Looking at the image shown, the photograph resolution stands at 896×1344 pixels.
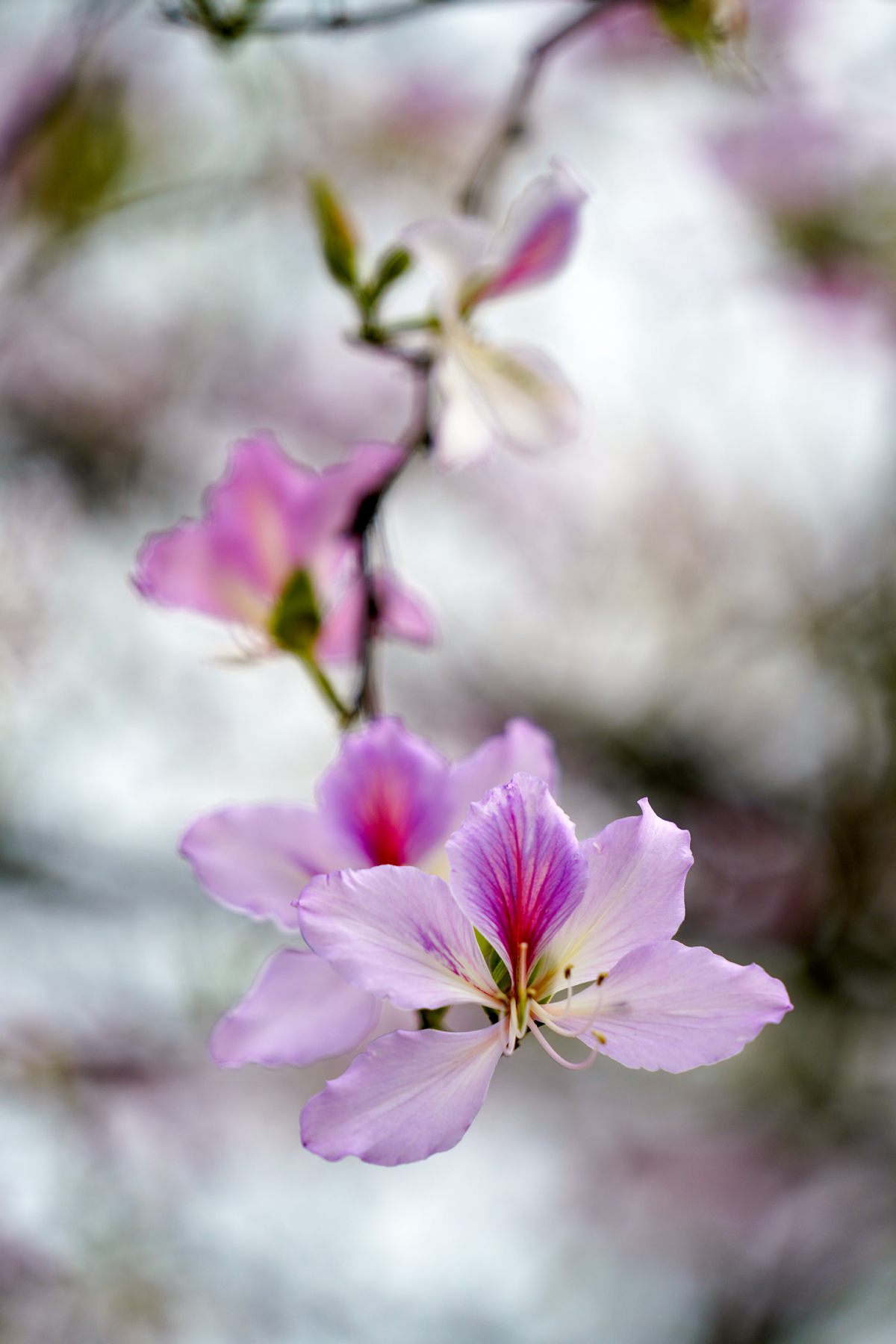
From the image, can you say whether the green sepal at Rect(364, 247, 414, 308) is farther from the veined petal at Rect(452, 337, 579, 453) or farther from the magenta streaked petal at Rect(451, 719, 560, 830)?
the magenta streaked petal at Rect(451, 719, 560, 830)

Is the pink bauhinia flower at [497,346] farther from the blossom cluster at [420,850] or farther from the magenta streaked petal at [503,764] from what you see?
the magenta streaked petal at [503,764]

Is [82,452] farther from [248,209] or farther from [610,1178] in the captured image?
[610,1178]

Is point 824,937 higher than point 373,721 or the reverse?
the reverse

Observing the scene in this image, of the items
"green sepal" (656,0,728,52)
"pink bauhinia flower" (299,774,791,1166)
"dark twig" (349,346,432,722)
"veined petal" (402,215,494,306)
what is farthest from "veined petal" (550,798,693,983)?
"green sepal" (656,0,728,52)

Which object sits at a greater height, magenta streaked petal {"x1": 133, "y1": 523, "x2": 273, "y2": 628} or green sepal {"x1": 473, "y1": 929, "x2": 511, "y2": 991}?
magenta streaked petal {"x1": 133, "y1": 523, "x2": 273, "y2": 628}

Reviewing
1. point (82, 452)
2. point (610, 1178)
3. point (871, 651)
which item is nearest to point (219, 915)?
point (82, 452)

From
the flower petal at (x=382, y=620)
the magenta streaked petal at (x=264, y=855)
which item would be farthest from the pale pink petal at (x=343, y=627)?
the magenta streaked petal at (x=264, y=855)

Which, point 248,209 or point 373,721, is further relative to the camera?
point 248,209
